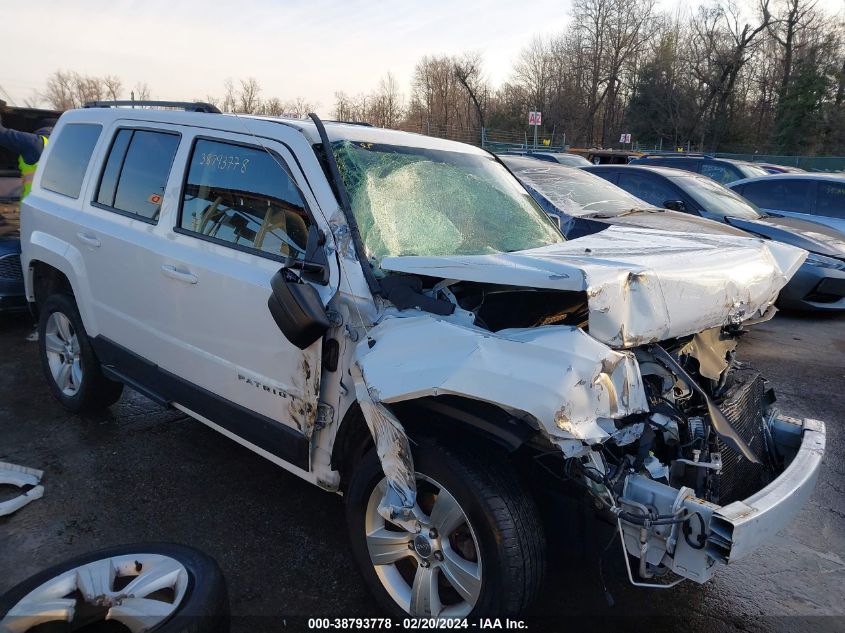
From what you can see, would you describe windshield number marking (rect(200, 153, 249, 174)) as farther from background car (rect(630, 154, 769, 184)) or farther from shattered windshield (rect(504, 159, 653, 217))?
background car (rect(630, 154, 769, 184))

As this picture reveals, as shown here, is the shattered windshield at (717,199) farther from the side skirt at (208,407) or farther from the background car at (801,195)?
the side skirt at (208,407)

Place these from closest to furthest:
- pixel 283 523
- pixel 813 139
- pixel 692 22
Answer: pixel 283 523 < pixel 813 139 < pixel 692 22

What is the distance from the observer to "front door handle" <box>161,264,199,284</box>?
3146 millimetres

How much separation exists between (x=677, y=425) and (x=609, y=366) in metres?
0.62

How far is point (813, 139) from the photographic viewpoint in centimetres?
3912

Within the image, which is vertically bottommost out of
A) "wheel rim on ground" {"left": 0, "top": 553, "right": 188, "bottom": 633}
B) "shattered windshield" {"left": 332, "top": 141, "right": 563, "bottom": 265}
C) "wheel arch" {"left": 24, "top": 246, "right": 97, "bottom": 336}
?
"wheel rim on ground" {"left": 0, "top": 553, "right": 188, "bottom": 633}

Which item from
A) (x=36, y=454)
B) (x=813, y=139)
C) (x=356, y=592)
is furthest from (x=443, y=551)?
(x=813, y=139)

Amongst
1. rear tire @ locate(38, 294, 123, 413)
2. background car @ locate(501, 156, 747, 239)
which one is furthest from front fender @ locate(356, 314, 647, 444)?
background car @ locate(501, 156, 747, 239)

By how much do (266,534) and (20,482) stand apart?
154 cm

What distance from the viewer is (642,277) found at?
2314 mm

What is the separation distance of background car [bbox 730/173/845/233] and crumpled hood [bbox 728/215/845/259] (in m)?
1.22

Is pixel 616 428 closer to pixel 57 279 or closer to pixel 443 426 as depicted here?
pixel 443 426

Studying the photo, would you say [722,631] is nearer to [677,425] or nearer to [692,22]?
[677,425]

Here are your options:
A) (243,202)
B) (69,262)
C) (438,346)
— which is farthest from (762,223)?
(69,262)
